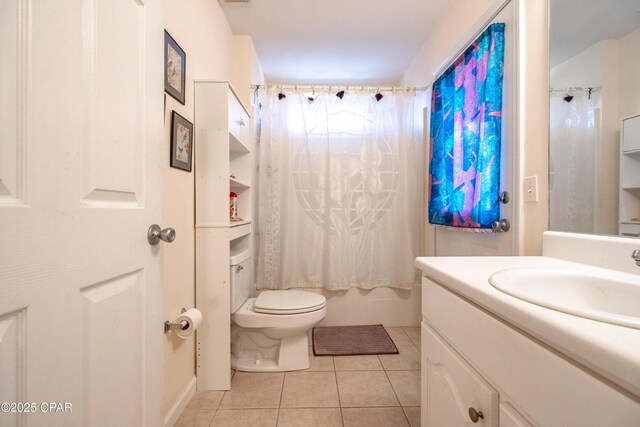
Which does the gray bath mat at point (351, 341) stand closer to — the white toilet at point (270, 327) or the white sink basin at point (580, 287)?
the white toilet at point (270, 327)

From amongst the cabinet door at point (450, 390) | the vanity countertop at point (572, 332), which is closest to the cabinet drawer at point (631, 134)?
the vanity countertop at point (572, 332)

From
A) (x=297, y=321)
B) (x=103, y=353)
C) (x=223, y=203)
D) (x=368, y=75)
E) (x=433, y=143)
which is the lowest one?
(x=297, y=321)

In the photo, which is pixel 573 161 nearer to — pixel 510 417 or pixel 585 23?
pixel 585 23

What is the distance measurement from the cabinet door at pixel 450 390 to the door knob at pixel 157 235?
88 centimetres

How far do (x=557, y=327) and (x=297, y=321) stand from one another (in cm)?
134

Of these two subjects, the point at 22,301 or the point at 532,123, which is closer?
the point at 22,301

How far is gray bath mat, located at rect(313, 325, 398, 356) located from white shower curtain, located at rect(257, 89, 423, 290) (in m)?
0.37

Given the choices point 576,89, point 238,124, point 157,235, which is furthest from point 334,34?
point 157,235

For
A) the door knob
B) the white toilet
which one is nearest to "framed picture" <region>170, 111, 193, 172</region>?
the door knob

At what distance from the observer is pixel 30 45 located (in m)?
0.44

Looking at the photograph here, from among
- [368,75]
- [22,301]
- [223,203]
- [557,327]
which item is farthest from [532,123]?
[368,75]

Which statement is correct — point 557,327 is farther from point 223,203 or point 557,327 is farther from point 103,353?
point 223,203

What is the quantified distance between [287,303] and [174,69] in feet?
4.64

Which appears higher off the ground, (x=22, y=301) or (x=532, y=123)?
(x=532, y=123)
